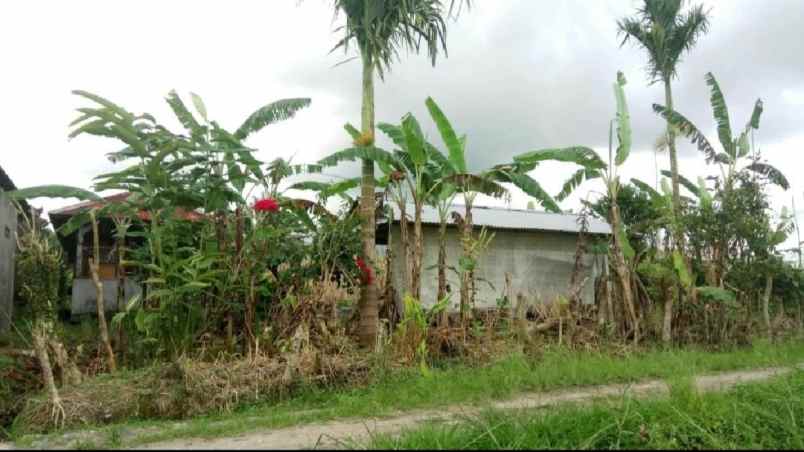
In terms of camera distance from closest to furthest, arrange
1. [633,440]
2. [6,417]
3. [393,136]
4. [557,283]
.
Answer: [633,440], [6,417], [393,136], [557,283]

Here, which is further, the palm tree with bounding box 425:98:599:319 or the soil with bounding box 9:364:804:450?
the palm tree with bounding box 425:98:599:319

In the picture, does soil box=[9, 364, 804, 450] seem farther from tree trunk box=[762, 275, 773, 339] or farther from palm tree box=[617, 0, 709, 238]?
palm tree box=[617, 0, 709, 238]

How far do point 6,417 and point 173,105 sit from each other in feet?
14.8

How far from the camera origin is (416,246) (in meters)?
9.92

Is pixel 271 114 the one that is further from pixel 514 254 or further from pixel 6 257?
pixel 6 257

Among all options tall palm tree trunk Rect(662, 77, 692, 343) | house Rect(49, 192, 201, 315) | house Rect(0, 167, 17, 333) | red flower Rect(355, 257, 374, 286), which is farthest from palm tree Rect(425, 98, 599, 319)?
house Rect(0, 167, 17, 333)

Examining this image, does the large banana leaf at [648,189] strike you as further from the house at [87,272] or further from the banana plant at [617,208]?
the house at [87,272]

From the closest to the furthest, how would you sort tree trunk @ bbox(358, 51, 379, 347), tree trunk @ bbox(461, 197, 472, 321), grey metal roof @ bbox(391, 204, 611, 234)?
tree trunk @ bbox(358, 51, 379, 347) < tree trunk @ bbox(461, 197, 472, 321) < grey metal roof @ bbox(391, 204, 611, 234)

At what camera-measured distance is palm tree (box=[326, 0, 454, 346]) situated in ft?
30.7

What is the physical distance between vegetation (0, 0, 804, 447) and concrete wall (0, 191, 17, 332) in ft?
8.81

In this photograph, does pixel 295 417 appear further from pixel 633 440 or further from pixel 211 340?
pixel 633 440

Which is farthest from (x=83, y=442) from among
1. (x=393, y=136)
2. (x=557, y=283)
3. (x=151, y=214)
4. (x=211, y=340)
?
(x=557, y=283)

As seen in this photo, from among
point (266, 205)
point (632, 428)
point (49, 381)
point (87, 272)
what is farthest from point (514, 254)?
point (87, 272)

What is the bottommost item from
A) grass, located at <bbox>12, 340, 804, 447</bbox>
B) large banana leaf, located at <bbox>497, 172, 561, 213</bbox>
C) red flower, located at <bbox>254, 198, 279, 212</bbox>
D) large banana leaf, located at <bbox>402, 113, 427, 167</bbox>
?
grass, located at <bbox>12, 340, 804, 447</bbox>
